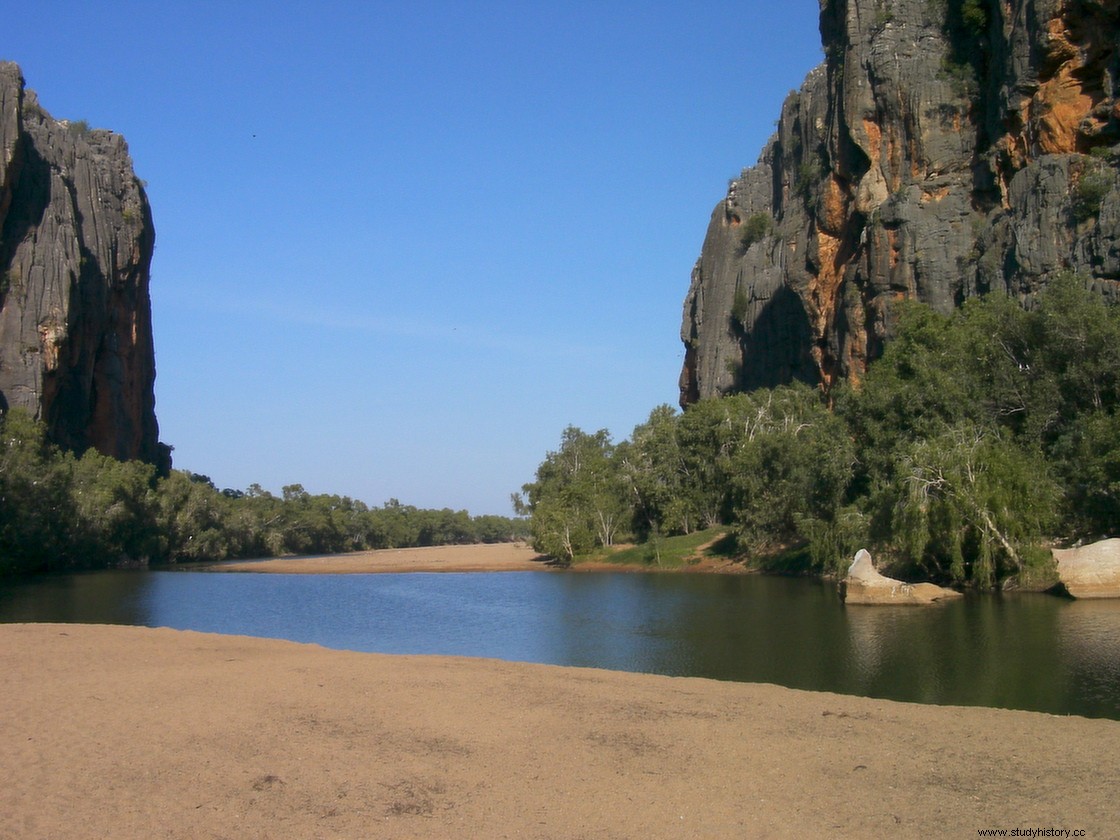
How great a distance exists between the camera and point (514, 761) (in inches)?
473

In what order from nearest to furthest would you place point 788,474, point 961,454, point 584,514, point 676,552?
point 961,454, point 788,474, point 676,552, point 584,514

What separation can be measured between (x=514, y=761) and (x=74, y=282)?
78.9 m

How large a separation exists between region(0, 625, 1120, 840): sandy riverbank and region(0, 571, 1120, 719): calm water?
10.9ft

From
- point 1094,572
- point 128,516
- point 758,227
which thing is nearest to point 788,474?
point 1094,572

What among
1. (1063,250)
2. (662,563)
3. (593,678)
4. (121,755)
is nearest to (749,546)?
(662,563)

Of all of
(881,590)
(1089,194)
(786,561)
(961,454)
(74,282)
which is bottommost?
(881,590)

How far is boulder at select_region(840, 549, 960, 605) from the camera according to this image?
3148 centimetres

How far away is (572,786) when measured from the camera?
10984 mm

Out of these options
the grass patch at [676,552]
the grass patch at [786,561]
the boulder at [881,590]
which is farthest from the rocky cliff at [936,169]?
the boulder at [881,590]

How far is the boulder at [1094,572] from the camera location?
28.2 m

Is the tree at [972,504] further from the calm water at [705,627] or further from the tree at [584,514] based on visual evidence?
the tree at [584,514]

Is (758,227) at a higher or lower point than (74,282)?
higher

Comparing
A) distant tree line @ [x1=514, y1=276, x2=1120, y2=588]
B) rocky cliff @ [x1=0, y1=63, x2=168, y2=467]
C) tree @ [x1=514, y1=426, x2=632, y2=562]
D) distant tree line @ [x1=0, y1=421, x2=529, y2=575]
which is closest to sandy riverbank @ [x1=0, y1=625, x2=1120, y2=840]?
distant tree line @ [x1=514, y1=276, x2=1120, y2=588]

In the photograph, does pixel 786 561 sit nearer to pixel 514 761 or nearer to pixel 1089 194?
pixel 1089 194
